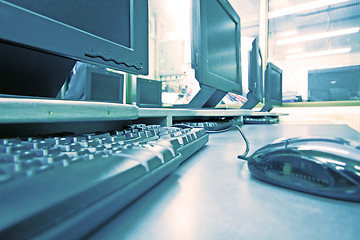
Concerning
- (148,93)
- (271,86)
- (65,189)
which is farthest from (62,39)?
(271,86)

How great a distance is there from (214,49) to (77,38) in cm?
67

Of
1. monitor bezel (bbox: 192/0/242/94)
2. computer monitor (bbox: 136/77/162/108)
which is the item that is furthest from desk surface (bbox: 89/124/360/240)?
computer monitor (bbox: 136/77/162/108)

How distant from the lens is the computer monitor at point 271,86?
73.5 inches

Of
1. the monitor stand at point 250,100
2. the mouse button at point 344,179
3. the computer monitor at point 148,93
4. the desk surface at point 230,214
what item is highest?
the computer monitor at point 148,93

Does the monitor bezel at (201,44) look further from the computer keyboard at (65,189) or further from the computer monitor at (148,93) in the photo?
the computer monitor at (148,93)

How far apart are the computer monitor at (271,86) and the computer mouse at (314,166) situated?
69.3 inches

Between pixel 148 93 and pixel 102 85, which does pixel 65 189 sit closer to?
pixel 102 85

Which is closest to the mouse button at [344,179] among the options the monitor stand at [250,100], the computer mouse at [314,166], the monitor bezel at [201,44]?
the computer mouse at [314,166]

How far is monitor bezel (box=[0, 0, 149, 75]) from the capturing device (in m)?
0.33

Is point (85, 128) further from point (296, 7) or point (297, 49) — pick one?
point (296, 7)

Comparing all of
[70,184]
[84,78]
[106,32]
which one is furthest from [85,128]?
[84,78]

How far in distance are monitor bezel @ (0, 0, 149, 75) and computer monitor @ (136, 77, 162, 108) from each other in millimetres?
1356

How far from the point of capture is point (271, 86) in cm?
205

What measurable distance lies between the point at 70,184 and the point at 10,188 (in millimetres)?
30
